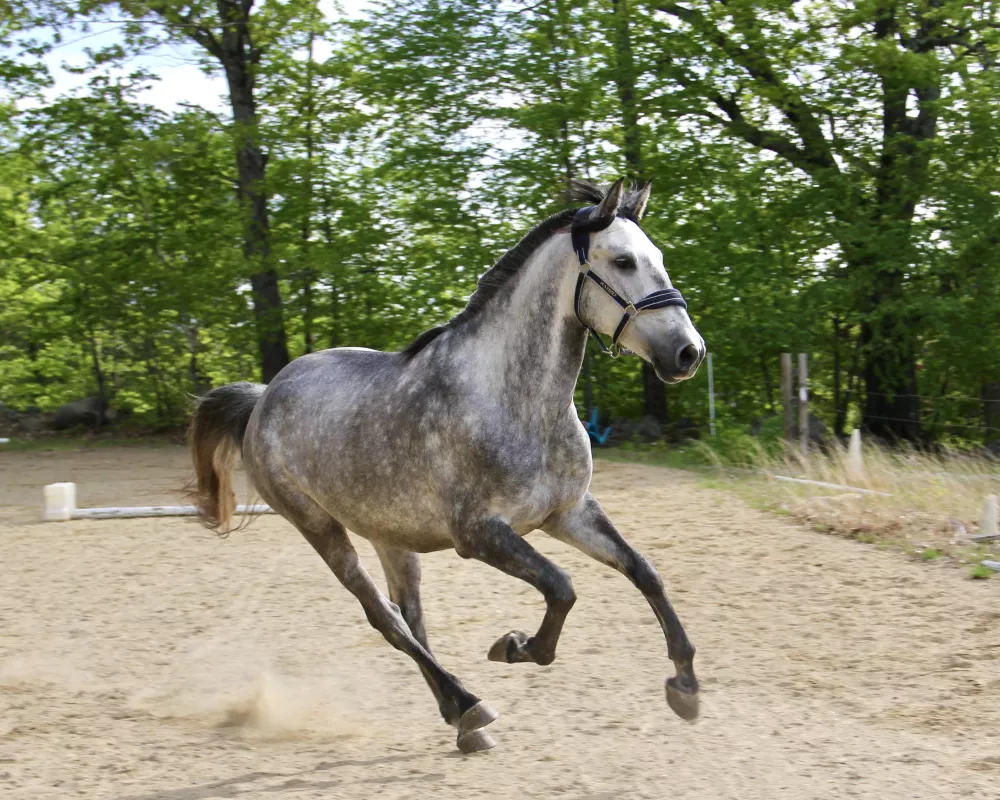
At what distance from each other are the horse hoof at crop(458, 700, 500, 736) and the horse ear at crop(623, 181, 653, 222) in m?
1.96

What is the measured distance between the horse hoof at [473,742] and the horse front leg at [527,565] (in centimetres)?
44

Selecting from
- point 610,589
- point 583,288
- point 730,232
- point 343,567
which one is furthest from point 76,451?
→ point 583,288

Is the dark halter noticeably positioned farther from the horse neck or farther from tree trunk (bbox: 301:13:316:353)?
tree trunk (bbox: 301:13:316:353)

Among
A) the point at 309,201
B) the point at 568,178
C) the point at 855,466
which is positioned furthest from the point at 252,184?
the point at 855,466

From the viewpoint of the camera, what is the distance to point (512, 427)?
13.3ft

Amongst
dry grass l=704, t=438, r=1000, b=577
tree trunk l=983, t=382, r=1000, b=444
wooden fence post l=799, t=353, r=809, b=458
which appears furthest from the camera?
tree trunk l=983, t=382, r=1000, b=444

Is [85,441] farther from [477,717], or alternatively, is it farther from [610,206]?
[610,206]

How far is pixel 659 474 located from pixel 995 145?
760 centimetres

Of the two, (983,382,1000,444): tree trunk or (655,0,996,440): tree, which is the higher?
(655,0,996,440): tree

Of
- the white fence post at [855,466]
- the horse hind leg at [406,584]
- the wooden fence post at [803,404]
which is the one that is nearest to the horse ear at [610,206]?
the horse hind leg at [406,584]

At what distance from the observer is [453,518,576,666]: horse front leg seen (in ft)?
13.0

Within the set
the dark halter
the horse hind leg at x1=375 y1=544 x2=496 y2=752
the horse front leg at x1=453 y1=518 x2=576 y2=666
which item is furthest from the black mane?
the horse hind leg at x1=375 y1=544 x2=496 y2=752

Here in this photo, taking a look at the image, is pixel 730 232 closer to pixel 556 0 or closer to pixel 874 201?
pixel 874 201

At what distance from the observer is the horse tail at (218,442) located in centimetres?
567
